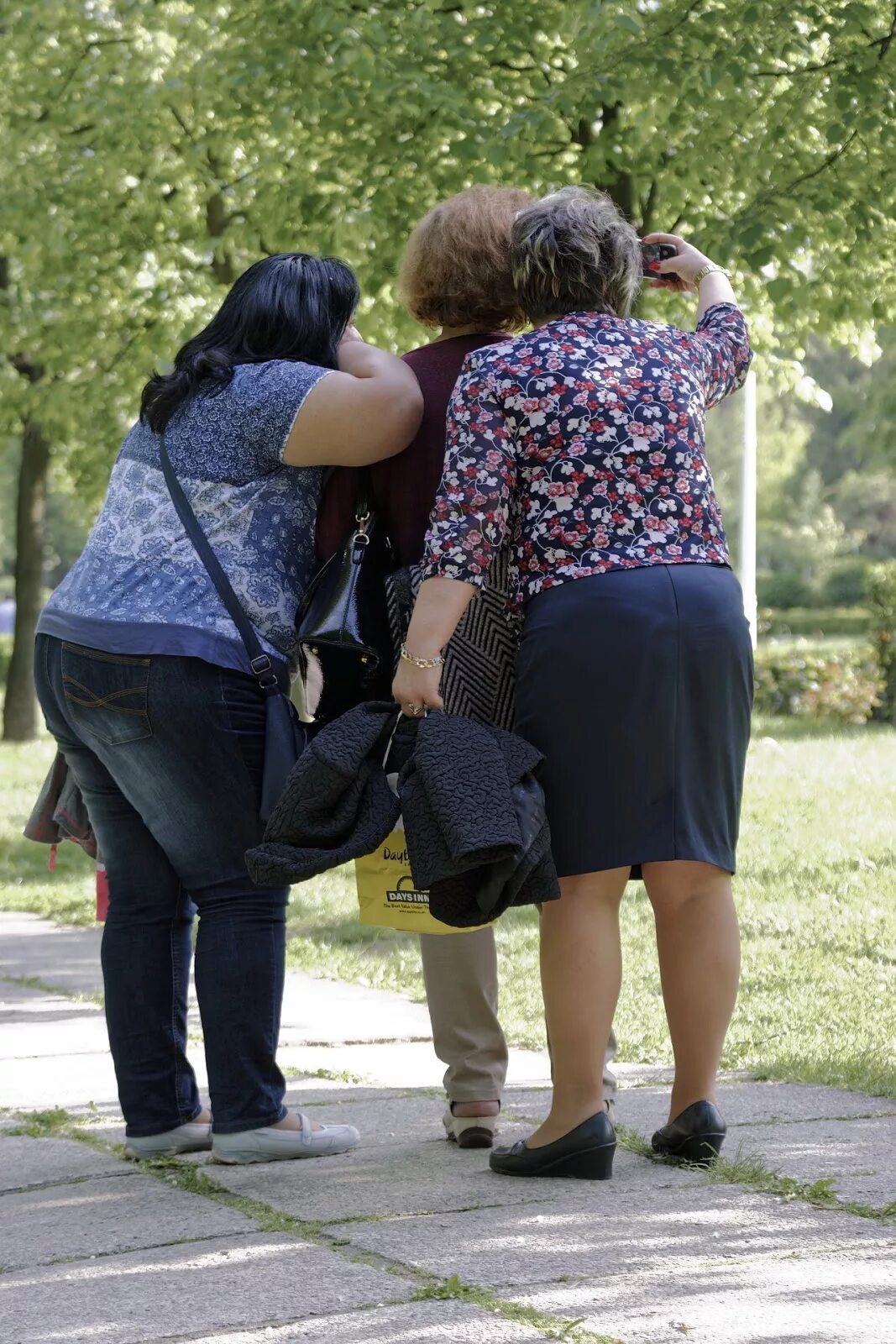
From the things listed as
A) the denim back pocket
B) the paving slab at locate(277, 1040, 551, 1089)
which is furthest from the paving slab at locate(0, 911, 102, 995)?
the denim back pocket

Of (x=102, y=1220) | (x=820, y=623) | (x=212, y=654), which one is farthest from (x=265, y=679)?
(x=820, y=623)

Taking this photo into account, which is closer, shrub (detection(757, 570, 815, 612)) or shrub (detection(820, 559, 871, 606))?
shrub (detection(820, 559, 871, 606))

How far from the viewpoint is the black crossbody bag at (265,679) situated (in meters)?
3.44

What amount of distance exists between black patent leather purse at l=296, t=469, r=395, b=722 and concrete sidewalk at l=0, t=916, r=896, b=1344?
39.5 inches

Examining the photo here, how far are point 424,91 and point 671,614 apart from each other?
5390 millimetres

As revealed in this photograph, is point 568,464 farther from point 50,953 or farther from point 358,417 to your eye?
point 50,953

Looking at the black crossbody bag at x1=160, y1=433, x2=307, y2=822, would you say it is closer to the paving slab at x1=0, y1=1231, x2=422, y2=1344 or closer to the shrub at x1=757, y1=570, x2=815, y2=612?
the paving slab at x1=0, y1=1231, x2=422, y2=1344

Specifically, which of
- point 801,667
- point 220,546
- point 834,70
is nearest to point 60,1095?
point 220,546

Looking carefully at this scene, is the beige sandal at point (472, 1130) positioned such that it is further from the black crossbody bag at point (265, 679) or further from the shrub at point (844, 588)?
the shrub at point (844, 588)

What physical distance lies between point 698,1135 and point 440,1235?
0.71 metres

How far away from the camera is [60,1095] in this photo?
14.4ft

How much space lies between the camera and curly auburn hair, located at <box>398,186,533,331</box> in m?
3.54

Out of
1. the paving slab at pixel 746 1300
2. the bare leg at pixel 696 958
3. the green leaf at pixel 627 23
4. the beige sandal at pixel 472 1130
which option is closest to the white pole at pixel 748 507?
the green leaf at pixel 627 23

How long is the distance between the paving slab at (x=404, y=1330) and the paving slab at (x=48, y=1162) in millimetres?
1130
